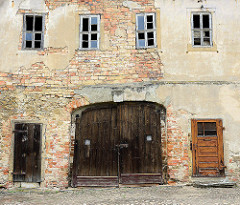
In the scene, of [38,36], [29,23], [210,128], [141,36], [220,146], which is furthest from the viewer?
[29,23]

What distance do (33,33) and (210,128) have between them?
5.89 m

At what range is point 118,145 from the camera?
29.2ft

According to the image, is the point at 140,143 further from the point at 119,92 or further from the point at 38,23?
the point at 38,23

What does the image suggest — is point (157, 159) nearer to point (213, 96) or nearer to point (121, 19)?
point (213, 96)

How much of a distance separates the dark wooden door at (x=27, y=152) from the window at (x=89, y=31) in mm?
2782

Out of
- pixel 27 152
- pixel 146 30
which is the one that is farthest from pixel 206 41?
pixel 27 152

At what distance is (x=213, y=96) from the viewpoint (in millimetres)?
8820

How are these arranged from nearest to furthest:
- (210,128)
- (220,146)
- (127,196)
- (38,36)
A: (127,196) < (220,146) < (210,128) < (38,36)

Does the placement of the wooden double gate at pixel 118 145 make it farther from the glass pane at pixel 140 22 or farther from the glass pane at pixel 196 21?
the glass pane at pixel 196 21

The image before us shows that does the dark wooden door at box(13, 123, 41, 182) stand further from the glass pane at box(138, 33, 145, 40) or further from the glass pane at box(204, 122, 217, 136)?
the glass pane at box(204, 122, 217, 136)

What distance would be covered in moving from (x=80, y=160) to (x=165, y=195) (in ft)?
8.76

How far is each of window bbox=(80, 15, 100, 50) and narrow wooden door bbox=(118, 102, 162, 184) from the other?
Answer: 2.06m

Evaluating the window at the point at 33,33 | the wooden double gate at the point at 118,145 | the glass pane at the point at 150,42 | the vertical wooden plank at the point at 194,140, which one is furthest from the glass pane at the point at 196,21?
the window at the point at 33,33

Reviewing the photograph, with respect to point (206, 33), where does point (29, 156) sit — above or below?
below
